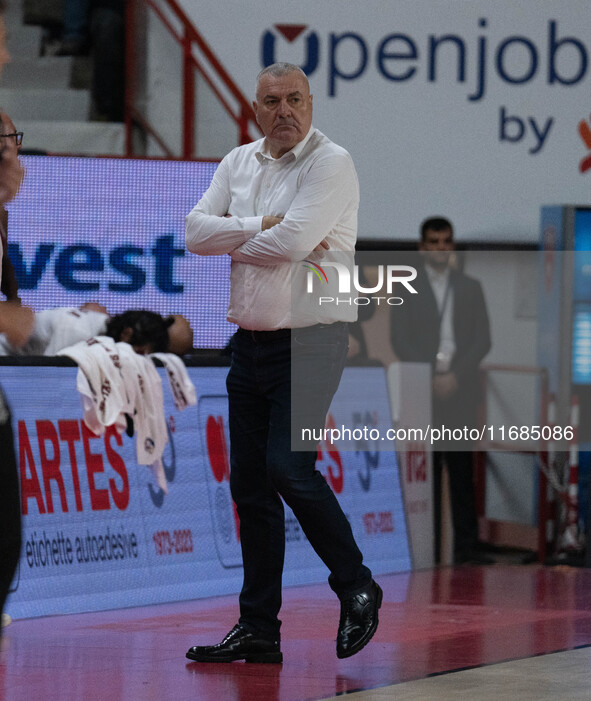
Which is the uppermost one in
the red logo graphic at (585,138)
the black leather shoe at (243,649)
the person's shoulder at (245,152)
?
the red logo graphic at (585,138)

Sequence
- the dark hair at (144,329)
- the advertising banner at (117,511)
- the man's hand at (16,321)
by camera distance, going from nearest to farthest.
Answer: the man's hand at (16,321)
the advertising banner at (117,511)
the dark hair at (144,329)

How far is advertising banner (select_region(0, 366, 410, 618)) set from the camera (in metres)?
7.01

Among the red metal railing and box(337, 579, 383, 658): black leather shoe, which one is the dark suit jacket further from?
box(337, 579, 383, 658): black leather shoe

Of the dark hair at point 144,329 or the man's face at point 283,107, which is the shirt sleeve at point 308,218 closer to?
the man's face at point 283,107

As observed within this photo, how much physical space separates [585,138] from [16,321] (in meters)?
8.82

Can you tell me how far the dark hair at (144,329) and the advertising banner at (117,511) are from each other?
44 centimetres

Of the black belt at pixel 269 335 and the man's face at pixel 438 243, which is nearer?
the black belt at pixel 269 335

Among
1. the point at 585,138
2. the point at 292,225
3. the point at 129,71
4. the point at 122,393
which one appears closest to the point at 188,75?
the point at 129,71

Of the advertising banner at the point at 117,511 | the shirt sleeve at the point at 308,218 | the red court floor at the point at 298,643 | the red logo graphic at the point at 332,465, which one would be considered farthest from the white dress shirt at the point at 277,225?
the red logo graphic at the point at 332,465

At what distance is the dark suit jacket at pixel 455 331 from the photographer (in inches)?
395

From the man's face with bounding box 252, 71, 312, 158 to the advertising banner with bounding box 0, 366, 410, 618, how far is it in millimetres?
2302

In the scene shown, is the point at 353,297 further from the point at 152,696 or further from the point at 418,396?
the point at 418,396

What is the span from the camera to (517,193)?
1172 centimetres

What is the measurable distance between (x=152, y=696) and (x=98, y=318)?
404 cm
